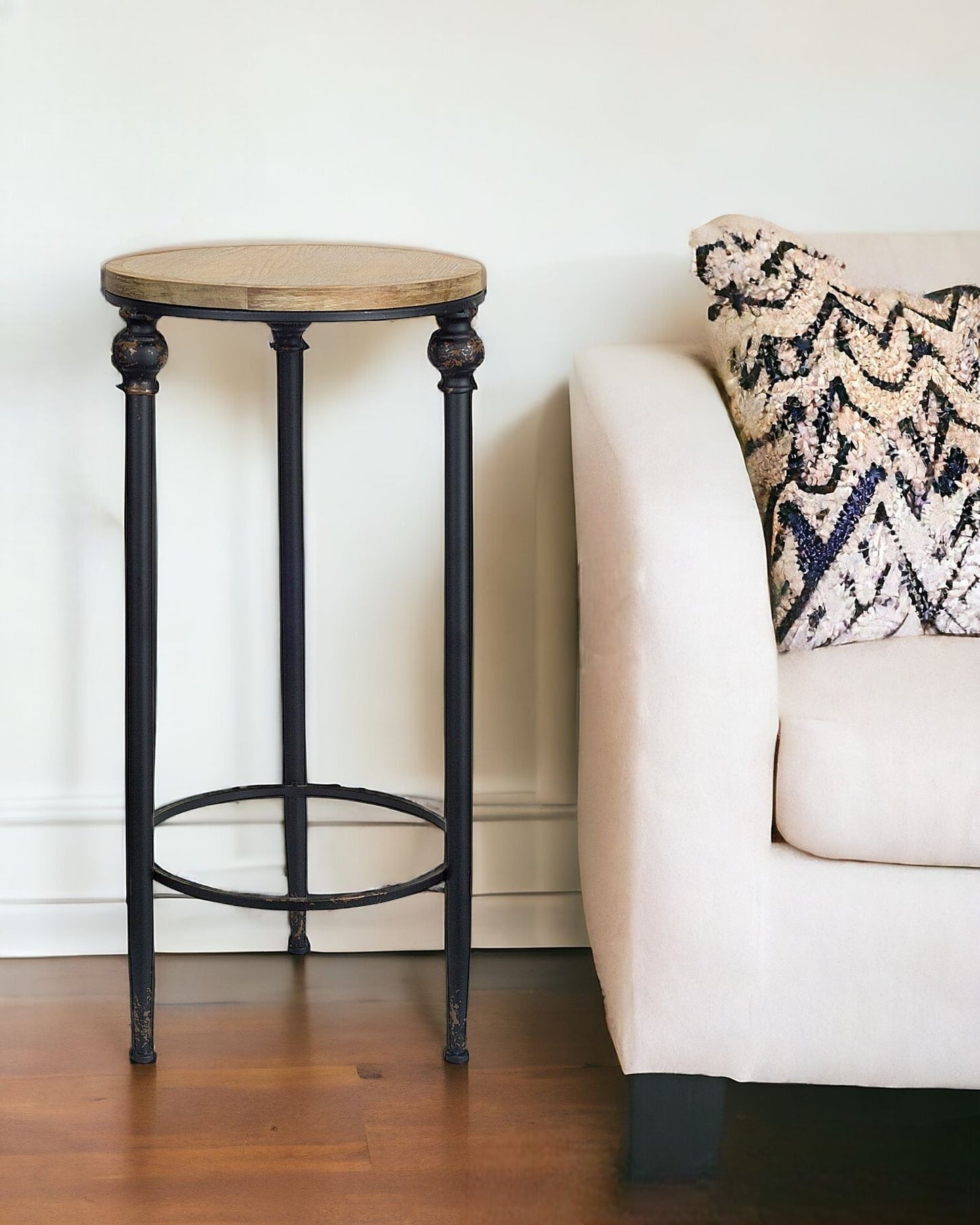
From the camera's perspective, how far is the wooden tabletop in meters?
1.24

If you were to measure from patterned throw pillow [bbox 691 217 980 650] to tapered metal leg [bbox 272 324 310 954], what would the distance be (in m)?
0.47

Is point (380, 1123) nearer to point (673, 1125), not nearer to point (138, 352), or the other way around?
point (673, 1125)

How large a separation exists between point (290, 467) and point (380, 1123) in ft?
2.34

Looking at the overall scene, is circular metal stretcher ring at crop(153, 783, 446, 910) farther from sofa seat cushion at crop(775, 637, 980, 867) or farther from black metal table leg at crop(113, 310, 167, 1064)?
sofa seat cushion at crop(775, 637, 980, 867)

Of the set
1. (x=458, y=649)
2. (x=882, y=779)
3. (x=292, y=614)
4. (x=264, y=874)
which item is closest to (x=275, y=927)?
(x=264, y=874)

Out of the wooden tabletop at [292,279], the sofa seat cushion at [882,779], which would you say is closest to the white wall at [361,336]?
the wooden tabletop at [292,279]

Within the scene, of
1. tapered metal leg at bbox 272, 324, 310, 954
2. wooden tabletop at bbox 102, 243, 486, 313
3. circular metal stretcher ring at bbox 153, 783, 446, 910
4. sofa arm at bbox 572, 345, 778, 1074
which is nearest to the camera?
sofa arm at bbox 572, 345, 778, 1074

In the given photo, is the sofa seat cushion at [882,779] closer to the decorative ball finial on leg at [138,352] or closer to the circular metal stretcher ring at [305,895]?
the circular metal stretcher ring at [305,895]

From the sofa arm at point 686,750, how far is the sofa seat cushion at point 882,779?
0.03 meters

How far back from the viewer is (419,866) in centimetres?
171

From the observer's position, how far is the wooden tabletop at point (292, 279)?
124 centimetres

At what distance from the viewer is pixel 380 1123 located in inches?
52.4

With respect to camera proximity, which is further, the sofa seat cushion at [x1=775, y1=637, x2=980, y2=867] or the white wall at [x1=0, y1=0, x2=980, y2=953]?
the white wall at [x1=0, y1=0, x2=980, y2=953]

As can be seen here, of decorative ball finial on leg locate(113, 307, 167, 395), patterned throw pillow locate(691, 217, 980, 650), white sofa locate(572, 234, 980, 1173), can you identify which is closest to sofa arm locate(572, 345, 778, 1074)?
white sofa locate(572, 234, 980, 1173)
